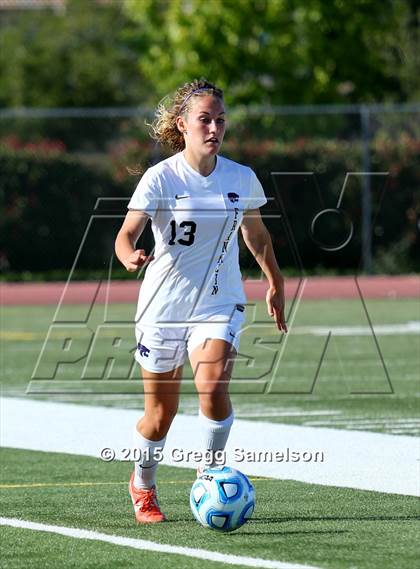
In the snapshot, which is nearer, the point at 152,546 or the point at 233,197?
the point at 152,546

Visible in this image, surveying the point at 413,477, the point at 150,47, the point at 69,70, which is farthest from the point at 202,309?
the point at 69,70

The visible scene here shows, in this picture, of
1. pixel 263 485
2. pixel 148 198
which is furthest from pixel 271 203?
pixel 148 198

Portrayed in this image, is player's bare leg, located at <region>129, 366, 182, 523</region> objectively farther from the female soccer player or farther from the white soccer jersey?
the white soccer jersey

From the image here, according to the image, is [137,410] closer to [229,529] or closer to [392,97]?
[229,529]

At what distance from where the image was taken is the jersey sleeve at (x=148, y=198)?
685cm

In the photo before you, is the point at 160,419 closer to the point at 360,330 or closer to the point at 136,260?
the point at 136,260

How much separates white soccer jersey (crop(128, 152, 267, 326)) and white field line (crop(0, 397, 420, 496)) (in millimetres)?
1666

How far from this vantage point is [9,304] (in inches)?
916

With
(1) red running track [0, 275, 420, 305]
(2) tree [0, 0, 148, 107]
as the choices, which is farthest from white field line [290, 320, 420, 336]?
(2) tree [0, 0, 148, 107]

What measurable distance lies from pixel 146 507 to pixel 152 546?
727 millimetres

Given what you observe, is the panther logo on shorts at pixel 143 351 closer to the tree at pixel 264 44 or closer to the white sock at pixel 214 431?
the white sock at pixel 214 431

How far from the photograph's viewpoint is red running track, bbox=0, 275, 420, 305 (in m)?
23.3

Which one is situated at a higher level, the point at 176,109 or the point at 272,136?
the point at 176,109

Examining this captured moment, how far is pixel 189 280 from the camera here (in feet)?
22.8
